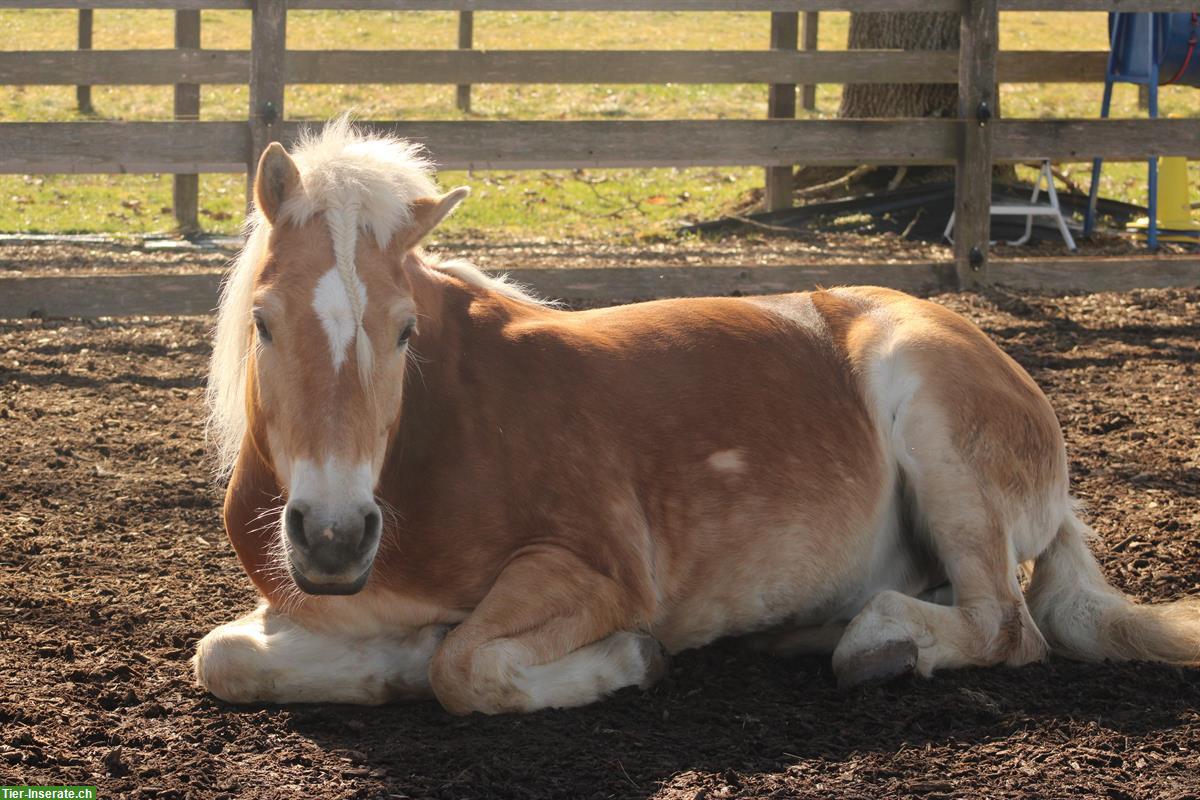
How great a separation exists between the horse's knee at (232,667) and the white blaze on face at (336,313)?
37.9 inches

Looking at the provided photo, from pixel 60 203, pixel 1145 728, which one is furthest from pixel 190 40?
pixel 1145 728

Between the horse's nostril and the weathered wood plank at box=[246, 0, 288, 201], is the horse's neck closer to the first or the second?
the horse's nostril

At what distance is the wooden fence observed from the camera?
7.77 metres

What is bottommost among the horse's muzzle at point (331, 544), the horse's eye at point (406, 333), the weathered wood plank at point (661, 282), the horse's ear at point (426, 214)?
the horse's muzzle at point (331, 544)

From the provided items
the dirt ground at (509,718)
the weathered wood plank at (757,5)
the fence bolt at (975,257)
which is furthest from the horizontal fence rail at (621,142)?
the dirt ground at (509,718)

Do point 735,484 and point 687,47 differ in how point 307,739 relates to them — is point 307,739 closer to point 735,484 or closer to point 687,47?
point 735,484

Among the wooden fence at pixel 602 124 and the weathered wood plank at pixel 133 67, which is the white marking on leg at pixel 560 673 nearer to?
the wooden fence at pixel 602 124

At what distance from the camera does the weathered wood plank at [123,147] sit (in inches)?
298

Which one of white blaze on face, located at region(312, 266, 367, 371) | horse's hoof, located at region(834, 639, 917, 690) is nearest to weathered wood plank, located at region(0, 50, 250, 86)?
white blaze on face, located at region(312, 266, 367, 371)

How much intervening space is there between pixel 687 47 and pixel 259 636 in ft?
61.4

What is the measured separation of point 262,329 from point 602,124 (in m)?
5.34

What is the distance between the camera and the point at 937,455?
13.6ft

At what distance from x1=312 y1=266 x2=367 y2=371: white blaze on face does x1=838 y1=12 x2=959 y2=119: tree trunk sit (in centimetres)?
964

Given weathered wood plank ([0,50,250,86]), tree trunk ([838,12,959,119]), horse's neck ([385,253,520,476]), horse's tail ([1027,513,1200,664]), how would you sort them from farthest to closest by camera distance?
tree trunk ([838,12,959,119]), weathered wood plank ([0,50,250,86]), horse's tail ([1027,513,1200,664]), horse's neck ([385,253,520,476])
